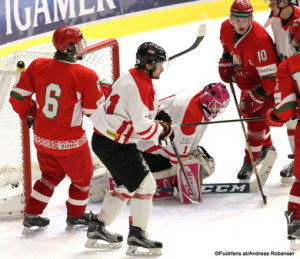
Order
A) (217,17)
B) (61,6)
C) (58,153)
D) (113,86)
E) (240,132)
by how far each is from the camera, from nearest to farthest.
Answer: (113,86)
(58,153)
(240,132)
(61,6)
(217,17)

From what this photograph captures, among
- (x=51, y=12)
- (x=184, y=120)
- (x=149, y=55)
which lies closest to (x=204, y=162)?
(x=184, y=120)

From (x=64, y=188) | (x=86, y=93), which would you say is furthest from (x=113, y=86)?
(x=64, y=188)

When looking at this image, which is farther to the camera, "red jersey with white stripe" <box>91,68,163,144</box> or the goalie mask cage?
the goalie mask cage

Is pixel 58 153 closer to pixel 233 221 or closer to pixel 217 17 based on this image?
pixel 233 221

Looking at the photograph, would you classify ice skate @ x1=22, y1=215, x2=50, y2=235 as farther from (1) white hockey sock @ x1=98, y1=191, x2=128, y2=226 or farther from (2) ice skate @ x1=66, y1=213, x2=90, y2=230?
(1) white hockey sock @ x1=98, y1=191, x2=128, y2=226

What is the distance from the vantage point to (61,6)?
7797 mm

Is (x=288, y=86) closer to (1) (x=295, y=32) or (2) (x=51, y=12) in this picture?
(1) (x=295, y=32)

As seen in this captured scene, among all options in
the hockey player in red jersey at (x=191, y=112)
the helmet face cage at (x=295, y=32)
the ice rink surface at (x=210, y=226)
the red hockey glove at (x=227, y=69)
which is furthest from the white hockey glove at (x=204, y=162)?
the helmet face cage at (x=295, y=32)

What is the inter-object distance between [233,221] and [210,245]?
416mm

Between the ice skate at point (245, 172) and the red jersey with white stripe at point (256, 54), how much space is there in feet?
1.79

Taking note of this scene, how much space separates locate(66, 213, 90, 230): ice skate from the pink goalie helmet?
954 millimetres

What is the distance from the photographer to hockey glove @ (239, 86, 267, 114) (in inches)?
208

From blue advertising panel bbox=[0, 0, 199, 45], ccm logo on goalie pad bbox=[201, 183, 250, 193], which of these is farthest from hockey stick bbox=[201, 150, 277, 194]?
blue advertising panel bbox=[0, 0, 199, 45]

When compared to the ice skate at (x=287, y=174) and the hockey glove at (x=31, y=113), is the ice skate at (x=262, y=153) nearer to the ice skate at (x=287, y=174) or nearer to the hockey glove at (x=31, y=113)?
the ice skate at (x=287, y=174)
